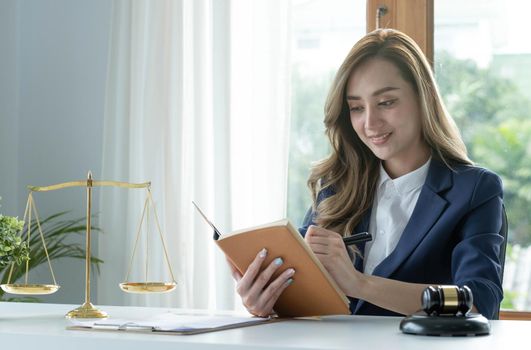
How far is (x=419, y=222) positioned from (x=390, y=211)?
0.42ft

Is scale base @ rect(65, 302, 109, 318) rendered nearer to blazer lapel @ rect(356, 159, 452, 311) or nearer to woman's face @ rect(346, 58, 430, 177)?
blazer lapel @ rect(356, 159, 452, 311)

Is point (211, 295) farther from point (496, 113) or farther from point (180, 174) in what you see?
point (496, 113)

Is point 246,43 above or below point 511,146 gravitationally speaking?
above

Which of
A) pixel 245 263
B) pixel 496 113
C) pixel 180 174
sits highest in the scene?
pixel 496 113

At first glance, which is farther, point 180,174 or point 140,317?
point 180,174

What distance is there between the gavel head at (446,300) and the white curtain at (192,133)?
82.1 inches

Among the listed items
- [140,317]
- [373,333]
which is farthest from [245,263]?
[373,333]

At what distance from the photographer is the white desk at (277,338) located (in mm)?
1298

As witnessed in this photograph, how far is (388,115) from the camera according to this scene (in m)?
2.31

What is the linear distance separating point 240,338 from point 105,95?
2.53 metres

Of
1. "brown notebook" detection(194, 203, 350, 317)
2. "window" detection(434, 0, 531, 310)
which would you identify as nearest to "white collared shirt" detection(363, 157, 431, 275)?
"brown notebook" detection(194, 203, 350, 317)

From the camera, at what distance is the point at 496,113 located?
345 centimetres

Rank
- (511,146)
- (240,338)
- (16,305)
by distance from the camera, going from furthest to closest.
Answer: (511,146), (16,305), (240,338)

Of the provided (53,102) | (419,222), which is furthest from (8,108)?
(419,222)
